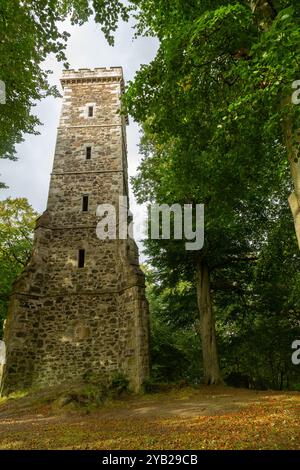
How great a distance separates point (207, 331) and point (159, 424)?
780 cm

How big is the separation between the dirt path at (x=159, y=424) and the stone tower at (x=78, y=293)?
6.53 feet

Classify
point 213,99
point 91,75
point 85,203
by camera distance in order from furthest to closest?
point 91,75
point 85,203
point 213,99

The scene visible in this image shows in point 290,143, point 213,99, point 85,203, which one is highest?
point 85,203

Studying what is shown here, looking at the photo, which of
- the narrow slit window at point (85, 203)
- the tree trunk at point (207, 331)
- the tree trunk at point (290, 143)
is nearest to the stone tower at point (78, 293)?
the narrow slit window at point (85, 203)

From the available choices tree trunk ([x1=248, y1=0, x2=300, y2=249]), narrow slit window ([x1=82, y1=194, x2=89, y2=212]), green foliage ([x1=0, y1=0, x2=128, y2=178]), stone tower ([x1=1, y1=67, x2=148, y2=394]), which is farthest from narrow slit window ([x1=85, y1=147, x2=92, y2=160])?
tree trunk ([x1=248, y1=0, x2=300, y2=249])

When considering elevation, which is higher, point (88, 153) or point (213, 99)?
point (88, 153)

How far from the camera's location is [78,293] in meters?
15.3

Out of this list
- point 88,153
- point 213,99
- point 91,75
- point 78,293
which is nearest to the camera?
point 213,99

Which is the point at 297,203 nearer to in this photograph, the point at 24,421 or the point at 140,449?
the point at 140,449

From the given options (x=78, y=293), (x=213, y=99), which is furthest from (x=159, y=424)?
(x=78, y=293)

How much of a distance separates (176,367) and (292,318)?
21.5ft

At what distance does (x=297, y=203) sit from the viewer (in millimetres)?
6184

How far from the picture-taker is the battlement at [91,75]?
22.2 metres

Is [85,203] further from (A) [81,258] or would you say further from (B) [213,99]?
(B) [213,99]
